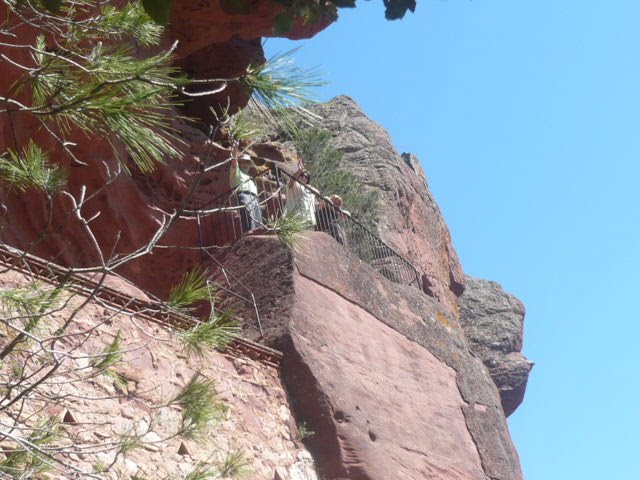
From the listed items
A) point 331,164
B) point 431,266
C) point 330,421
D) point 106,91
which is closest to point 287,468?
point 330,421

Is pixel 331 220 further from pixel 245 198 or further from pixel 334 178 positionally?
pixel 334 178

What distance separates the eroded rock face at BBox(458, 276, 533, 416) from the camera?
17.2 meters

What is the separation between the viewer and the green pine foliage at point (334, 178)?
1535 centimetres

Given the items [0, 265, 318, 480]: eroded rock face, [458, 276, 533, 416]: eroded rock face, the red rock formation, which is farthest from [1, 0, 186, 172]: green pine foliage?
[458, 276, 533, 416]: eroded rock face

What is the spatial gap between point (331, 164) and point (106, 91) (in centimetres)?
1214

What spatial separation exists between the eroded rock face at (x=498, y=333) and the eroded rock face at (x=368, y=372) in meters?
5.77

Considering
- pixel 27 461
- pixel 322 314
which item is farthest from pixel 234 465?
pixel 322 314

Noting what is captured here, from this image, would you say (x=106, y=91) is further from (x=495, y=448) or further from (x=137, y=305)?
(x=495, y=448)

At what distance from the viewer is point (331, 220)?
1116 cm

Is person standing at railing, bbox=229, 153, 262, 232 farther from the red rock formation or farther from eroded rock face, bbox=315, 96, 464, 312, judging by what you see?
eroded rock face, bbox=315, 96, 464, 312

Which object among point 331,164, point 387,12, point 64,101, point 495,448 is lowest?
point 387,12

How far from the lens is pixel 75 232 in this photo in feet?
33.8

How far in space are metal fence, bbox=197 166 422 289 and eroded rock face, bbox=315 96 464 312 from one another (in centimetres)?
193

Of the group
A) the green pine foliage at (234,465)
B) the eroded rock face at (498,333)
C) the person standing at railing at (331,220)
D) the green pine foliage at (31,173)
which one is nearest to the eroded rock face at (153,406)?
the green pine foliage at (234,465)
